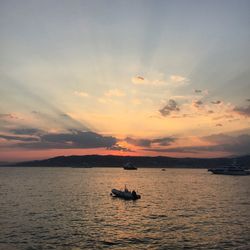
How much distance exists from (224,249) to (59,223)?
24.9 m

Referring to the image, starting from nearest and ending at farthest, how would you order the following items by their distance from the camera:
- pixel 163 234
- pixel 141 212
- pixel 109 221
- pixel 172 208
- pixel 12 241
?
pixel 12 241, pixel 163 234, pixel 109 221, pixel 141 212, pixel 172 208

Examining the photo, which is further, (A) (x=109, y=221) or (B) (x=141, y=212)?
(B) (x=141, y=212)

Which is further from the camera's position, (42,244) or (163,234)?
(163,234)

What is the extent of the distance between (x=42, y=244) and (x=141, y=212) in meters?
29.3

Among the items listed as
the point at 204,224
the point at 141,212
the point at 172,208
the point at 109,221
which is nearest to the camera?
the point at 204,224

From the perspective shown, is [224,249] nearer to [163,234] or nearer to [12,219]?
[163,234]

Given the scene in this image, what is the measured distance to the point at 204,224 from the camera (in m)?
50.5

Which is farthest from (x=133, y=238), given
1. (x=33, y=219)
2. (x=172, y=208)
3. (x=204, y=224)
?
(x=172, y=208)

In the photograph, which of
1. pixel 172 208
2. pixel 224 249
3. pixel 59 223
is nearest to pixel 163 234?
pixel 224 249

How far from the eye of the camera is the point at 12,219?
178ft

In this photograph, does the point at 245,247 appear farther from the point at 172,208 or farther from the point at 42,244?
the point at 172,208

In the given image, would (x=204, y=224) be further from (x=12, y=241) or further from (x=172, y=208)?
(x=12, y=241)

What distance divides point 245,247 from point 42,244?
2231cm

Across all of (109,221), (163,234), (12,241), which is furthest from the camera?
(109,221)
